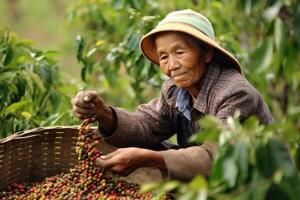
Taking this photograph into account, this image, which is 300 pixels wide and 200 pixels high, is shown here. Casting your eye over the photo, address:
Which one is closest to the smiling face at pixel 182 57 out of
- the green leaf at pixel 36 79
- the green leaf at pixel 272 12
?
the green leaf at pixel 36 79

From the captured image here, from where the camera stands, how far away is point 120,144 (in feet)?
9.09

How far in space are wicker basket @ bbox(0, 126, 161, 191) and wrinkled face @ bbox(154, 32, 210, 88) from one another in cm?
52

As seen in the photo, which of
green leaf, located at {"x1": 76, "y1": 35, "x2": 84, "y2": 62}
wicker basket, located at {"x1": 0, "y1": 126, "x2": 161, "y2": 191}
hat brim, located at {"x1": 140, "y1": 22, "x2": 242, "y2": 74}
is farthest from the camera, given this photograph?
green leaf, located at {"x1": 76, "y1": 35, "x2": 84, "y2": 62}

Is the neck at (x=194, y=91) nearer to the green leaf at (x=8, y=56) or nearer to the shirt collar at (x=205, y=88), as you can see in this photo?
the shirt collar at (x=205, y=88)

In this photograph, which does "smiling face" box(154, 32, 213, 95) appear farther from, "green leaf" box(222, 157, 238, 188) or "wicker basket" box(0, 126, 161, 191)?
"green leaf" box(222, 157, 238, 188)

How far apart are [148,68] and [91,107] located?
0.96m

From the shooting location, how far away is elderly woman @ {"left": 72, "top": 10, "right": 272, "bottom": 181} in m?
2.30

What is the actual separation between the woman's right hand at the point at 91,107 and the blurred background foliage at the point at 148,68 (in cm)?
53

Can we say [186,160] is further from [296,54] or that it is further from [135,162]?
[296,54]

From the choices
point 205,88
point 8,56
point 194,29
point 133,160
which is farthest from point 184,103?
point 8,56

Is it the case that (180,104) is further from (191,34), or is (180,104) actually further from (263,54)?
(263,54)

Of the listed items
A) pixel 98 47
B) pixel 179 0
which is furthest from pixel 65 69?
pixel 98 47

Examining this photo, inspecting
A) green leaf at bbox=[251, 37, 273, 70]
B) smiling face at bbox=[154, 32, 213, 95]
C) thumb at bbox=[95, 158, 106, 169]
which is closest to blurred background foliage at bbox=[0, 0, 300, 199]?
green leaf at bbox=[251, 37, 273, 70]

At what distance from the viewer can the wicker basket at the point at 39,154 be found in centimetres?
281
